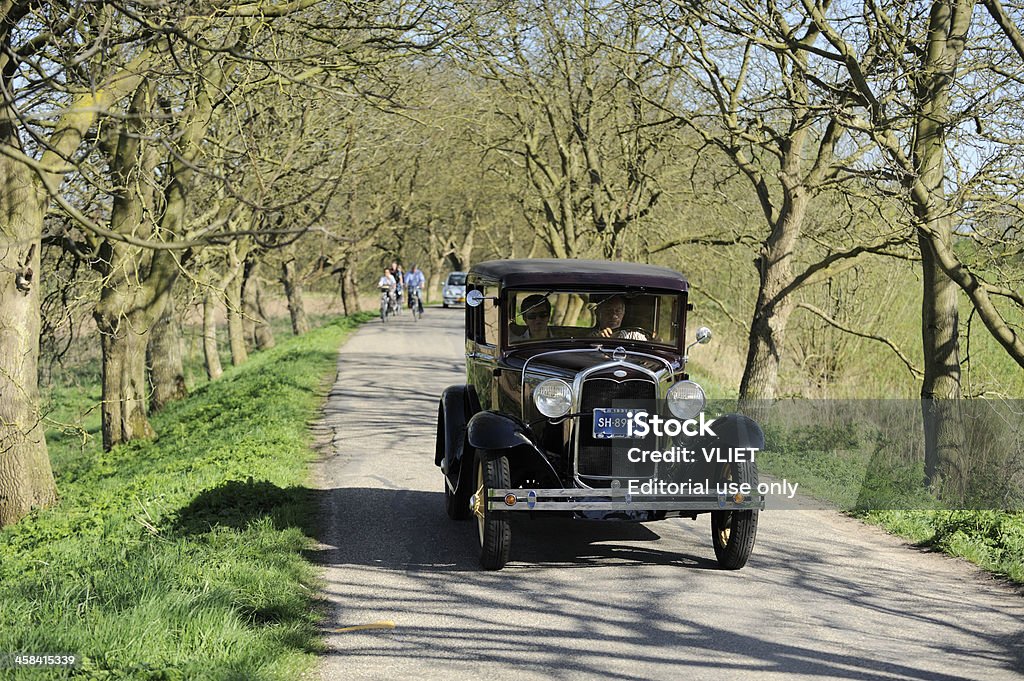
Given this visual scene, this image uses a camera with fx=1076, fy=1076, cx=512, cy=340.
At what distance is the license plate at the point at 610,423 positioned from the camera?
7.40m

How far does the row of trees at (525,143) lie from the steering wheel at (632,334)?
7.91ft

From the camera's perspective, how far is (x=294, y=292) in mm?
39219

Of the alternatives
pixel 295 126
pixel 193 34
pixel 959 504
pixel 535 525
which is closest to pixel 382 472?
pixel 535 525

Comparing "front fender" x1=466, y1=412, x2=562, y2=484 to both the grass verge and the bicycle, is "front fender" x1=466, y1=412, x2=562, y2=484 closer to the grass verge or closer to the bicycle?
the grass verge

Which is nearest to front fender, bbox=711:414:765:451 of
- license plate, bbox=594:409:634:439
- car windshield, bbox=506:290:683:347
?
license plate, bbox=594:409:634:439

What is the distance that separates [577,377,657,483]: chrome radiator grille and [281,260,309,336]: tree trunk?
3007 centimetres

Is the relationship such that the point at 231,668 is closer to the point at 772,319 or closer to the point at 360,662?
the point at 360,662

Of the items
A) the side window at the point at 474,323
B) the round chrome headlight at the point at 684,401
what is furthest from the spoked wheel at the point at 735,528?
the side window at the point at 474,323

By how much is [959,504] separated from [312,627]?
247 inches

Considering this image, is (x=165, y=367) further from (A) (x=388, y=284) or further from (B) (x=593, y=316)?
(B) (x=593, y=316)

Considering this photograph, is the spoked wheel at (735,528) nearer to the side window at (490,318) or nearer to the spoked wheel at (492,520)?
the spoked wheel at (492,520)

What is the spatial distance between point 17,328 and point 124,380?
17.2ft

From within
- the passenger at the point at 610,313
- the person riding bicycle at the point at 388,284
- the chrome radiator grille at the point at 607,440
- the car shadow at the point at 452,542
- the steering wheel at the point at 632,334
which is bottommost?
the car shadow at the point at 452,542

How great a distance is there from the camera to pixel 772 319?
14281mm
